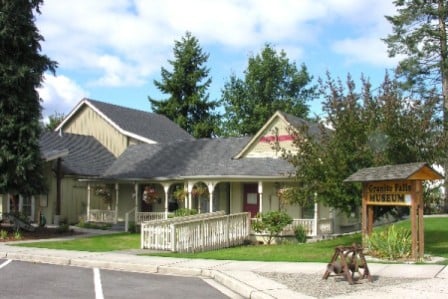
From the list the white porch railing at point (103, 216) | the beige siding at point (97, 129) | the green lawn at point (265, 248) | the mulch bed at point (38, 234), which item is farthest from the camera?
the beige siding at point (97, 129)

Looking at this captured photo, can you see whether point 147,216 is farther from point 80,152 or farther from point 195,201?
point 80,152

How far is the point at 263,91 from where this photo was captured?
2410 inches

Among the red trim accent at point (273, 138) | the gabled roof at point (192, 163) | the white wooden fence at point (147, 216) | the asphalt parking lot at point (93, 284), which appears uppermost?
the red trim accent at point (273, 138)

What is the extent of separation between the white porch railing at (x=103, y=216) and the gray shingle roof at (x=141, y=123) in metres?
7.91

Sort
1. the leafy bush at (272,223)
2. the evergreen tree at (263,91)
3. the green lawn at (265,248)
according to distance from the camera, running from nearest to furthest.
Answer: the green lawn at (265,248), the leafy bush at (272,223), the evergreen tree at (263,91)

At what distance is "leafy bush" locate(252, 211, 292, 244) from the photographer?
2308 cm

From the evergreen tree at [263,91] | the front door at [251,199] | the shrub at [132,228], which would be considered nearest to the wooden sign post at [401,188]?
the front door at [251,199]

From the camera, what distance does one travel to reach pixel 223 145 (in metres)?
31.5

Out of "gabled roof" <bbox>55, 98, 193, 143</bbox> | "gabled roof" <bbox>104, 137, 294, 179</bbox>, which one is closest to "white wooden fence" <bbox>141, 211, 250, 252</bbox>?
"gabled roof" <bbox>104, 137, 294, 179</bbox>

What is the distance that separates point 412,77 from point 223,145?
666 inches

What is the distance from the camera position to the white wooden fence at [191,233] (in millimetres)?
18375

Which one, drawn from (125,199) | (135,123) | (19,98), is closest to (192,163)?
(125,199)

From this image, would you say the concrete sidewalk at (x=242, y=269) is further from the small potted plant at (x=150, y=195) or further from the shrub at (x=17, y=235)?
the small potted plant at (x=150, y=195)

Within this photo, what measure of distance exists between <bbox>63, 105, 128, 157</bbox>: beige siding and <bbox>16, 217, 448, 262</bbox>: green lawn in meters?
13.1
